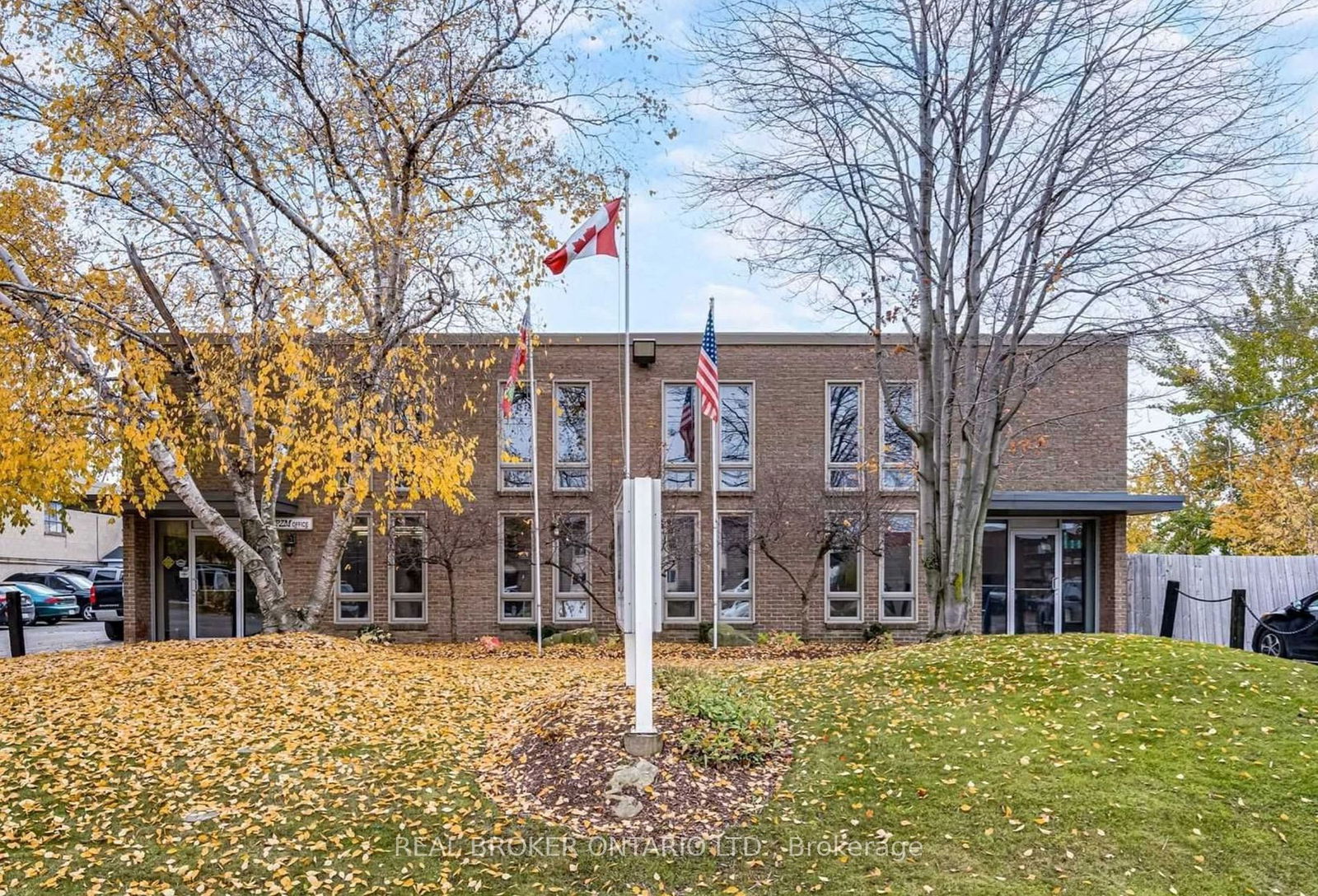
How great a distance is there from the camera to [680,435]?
16891 mm

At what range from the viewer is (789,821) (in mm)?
5398

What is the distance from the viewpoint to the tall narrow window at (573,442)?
16781mm

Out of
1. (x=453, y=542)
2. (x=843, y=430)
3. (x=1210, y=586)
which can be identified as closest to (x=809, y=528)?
(x=843, y=430)

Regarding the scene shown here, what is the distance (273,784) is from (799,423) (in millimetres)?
12338

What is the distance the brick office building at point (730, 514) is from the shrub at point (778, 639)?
34cm

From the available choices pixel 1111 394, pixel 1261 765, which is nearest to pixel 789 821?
pixel 1261 765

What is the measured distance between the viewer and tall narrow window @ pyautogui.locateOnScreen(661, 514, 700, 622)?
1645 cm

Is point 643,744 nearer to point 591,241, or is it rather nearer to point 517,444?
point 591,241

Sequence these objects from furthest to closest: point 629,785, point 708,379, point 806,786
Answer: point 708,379, point 806,786, point 629,785

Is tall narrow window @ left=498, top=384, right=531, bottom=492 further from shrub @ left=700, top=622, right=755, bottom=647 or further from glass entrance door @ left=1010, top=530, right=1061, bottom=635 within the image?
glass entrance door @ left=1010, top=530, right=1061, bottom=635

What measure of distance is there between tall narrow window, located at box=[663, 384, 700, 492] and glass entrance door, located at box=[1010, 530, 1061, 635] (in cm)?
664

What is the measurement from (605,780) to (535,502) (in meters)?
9.61

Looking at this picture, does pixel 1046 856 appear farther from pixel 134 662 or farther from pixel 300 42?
pixel 300 42

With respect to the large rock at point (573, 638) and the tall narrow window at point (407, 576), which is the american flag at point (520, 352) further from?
the large rock at point (573, 638)
